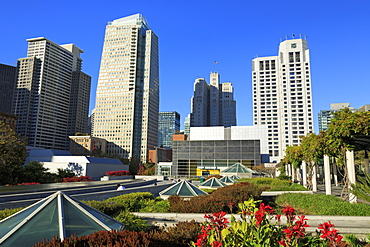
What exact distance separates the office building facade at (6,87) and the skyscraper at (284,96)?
170 metres

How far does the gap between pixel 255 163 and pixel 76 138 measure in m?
103

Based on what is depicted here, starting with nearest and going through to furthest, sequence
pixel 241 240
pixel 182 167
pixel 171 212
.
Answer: pixel 241 240 < pixel 171 212 < pixel 182 167

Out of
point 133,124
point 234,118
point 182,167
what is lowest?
point 182,167

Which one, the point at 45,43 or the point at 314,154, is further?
the point at 45,43

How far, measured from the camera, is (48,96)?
175 m

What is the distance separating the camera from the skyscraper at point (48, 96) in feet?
547

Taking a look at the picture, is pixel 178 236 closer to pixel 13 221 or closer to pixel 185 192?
pixel 13 221

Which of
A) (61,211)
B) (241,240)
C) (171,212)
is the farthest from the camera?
(171,212)

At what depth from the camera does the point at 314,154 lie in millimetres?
21875

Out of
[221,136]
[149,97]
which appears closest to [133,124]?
[149,97]

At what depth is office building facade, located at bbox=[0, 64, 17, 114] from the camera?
604 ft

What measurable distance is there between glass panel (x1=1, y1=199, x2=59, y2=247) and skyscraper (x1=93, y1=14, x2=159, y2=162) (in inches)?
5360

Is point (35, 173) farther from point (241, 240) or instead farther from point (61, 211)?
point (241, 240)

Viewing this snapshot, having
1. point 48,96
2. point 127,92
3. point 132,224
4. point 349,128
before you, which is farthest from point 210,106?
point 132,224
